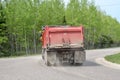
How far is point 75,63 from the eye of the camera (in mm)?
28344

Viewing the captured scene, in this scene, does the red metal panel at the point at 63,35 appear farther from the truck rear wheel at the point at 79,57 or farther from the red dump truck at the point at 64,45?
the truck rear wheel at the point at 79,57

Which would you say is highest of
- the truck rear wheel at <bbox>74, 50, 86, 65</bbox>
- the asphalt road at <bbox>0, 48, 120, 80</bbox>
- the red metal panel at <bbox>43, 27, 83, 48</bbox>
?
the red metal panel at <bbox>43, 27, 83, 48</bbox>

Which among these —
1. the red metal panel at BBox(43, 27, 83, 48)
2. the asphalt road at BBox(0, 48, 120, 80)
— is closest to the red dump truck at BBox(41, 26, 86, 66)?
the red metal panel at BBox(43, 27, 83, 48)

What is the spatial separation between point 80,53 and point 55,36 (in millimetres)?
2172

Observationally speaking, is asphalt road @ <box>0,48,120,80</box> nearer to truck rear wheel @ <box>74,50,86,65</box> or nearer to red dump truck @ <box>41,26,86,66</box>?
truck rear wheel @ <box>74,50,86,65</box>

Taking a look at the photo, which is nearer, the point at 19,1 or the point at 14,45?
the point at 19,1

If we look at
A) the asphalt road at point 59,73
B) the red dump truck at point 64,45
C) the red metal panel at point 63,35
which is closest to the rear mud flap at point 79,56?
the red dump truck at point 64,45

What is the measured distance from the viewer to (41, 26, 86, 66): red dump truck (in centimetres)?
2819

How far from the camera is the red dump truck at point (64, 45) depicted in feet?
92.5

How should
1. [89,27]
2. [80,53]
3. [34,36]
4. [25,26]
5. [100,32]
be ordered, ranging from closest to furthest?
[80,53], [25,26], [34,36], [89,27], [100,32]

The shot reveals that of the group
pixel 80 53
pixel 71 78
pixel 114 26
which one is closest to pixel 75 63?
pixel 80 53

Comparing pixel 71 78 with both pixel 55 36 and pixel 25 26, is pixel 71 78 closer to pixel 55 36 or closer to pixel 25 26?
pixel 55 36

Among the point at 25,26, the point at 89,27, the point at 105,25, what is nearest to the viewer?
the point at 25,26

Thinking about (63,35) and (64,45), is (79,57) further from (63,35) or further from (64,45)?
(63,35)
